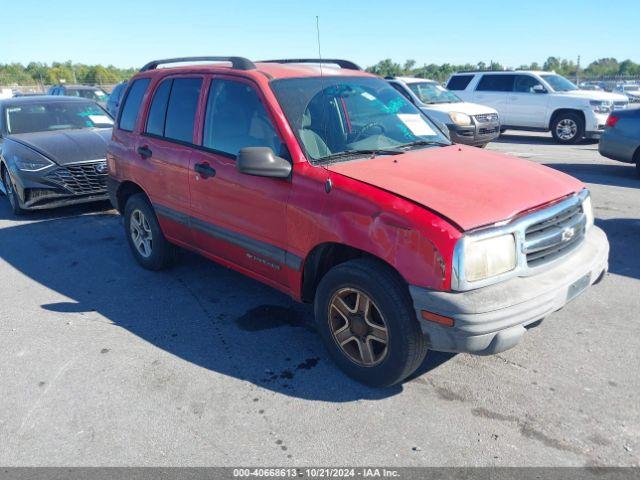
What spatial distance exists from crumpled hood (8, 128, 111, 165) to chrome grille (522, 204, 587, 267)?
21.1 feet

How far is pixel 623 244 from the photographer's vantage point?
5762mm

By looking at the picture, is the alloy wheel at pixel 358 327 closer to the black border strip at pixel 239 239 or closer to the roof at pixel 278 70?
the black border strip at pixel 239 239

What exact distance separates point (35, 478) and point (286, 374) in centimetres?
151

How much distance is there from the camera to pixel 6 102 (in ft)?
28.7

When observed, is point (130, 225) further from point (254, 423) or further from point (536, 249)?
point (536, 249)

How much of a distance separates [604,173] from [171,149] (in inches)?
324

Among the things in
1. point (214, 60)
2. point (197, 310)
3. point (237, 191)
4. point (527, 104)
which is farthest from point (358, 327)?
point (527, 104)

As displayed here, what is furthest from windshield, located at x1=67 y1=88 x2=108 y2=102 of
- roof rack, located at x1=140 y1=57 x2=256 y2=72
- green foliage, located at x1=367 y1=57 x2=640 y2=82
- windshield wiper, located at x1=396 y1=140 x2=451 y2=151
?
green foliage, located at x1=367 y1=57 x2=640 y2=82

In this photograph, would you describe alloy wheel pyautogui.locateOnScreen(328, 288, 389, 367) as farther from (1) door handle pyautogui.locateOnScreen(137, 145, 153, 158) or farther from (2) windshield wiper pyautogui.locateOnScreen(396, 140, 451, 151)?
(1) door handle pyautogui.locateOnScreen(137, 145, 153, 158)

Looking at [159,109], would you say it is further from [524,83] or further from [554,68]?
[554,68]

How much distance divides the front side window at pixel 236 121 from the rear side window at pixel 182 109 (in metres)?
0.23

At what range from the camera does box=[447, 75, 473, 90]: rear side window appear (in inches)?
653

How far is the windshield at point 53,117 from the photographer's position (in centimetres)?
840

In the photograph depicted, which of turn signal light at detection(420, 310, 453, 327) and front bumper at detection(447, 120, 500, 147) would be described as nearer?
turn signal light at detection(420, 310, 453, 327)
